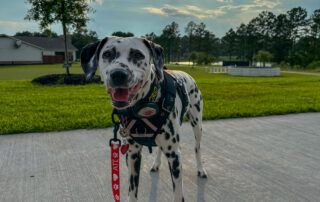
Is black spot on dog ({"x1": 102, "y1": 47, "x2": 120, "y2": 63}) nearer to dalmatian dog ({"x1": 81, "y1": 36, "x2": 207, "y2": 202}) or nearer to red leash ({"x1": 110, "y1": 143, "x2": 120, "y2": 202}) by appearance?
dalmatian dog ({"x1": 81, "y1": 36, "x2": 207, "y2": 202})

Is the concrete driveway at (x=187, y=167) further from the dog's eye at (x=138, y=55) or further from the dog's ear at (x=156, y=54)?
the dog's eye at (x=138, y=55)

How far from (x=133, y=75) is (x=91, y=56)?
61 centimetres

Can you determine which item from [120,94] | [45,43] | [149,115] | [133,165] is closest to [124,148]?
[133,165]

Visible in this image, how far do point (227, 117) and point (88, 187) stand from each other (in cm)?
462

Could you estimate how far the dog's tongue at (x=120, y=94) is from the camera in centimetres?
211

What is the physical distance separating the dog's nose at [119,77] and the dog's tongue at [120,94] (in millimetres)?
107

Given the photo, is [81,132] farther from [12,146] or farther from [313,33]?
[313,33]

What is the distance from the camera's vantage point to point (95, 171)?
3840 millimetres

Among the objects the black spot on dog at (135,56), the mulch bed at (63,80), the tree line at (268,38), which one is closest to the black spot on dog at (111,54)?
the black spot on dog at (135,56)

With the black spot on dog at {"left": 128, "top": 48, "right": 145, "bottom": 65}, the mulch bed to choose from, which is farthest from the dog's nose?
the mulch bed

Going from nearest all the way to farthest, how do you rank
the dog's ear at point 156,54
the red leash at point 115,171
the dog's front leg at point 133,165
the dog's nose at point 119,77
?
1. the dog's nose at point 119,77
2. the dog's ear at point 156,54
3. the red leash at point 115,171
4. the dog's front leg at point 133,165

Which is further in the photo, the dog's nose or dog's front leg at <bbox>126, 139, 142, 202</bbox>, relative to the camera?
dog's front leg at <bbox>126, 139, 142, 202</bbox>

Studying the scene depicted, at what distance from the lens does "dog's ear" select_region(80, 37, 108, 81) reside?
241cm

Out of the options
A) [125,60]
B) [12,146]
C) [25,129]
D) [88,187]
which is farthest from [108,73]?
[25,129]
